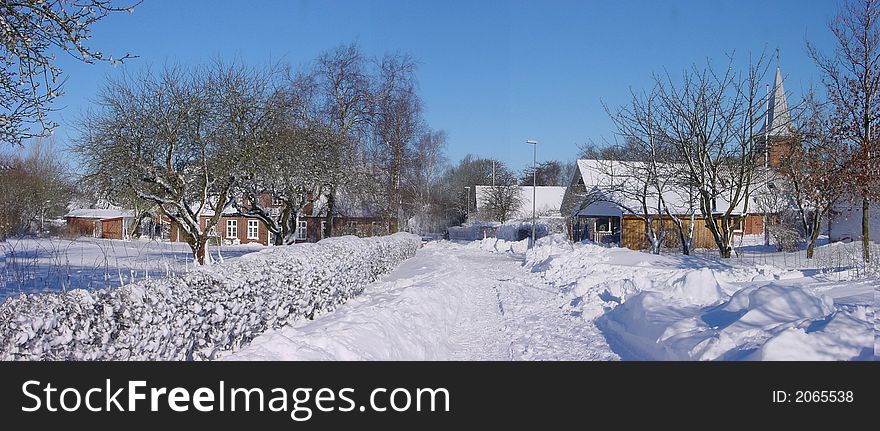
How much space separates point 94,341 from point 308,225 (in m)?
44.7

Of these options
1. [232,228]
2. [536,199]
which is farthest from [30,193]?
[536,199]

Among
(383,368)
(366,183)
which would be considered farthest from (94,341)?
(366,183)

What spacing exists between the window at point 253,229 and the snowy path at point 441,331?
→ 42.4m

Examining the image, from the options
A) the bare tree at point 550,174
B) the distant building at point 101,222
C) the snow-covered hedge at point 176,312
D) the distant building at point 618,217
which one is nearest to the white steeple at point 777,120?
the distant building at point 618,217

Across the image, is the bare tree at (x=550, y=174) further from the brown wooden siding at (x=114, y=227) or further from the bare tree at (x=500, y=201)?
the brown wooden siding at (x=114, y=227)

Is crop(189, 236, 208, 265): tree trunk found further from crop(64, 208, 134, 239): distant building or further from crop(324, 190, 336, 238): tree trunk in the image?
crop(64, 208, 134, 239): distant building

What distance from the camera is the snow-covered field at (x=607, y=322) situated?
6469mm

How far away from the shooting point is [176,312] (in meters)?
5.96

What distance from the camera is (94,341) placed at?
4871 millimetres

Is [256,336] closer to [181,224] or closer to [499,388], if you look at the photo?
[499,388]

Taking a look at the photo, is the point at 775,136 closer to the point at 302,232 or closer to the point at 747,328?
the point at 747,328

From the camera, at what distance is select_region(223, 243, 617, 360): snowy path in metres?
7.03

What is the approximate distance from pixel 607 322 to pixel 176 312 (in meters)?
6.77

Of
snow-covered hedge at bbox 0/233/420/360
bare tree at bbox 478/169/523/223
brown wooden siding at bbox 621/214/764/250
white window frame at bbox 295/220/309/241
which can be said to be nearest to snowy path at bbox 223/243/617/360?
snow-covered hedge at bbox 0/233/420/360
